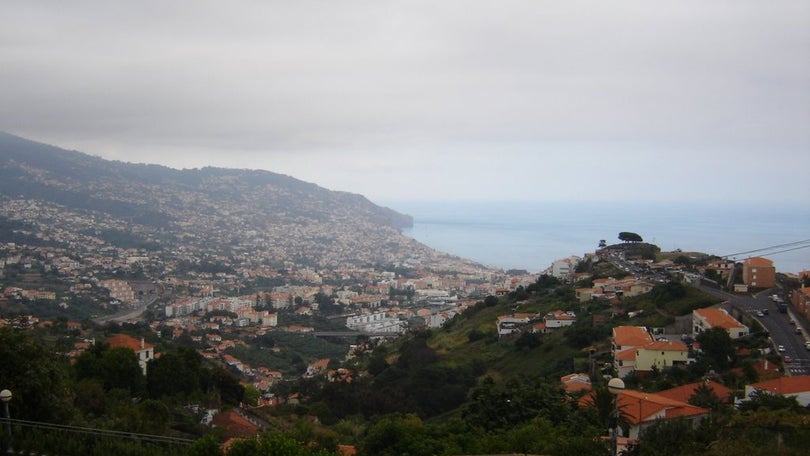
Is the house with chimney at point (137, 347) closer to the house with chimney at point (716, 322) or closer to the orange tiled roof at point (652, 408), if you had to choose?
the orange tiled roof at point (652, 408)

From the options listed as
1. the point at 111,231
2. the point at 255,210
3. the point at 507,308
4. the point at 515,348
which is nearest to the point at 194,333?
the point at 507,308

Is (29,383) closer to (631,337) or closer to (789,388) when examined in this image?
(789,388)

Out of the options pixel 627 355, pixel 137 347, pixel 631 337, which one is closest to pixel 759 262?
pixel 631 337

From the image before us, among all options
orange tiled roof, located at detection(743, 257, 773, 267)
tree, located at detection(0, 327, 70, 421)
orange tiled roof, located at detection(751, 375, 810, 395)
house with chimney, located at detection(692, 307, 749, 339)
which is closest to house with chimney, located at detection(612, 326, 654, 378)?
house with chimney, located at detection(692, 307, 749, 339)

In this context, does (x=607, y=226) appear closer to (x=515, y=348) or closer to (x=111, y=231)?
(x=111, y=231)

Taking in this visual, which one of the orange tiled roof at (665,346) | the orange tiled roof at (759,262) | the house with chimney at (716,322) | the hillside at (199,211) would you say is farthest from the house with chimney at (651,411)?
the hillside at (199,211)

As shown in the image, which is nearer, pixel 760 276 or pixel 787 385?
pixel 787 385
